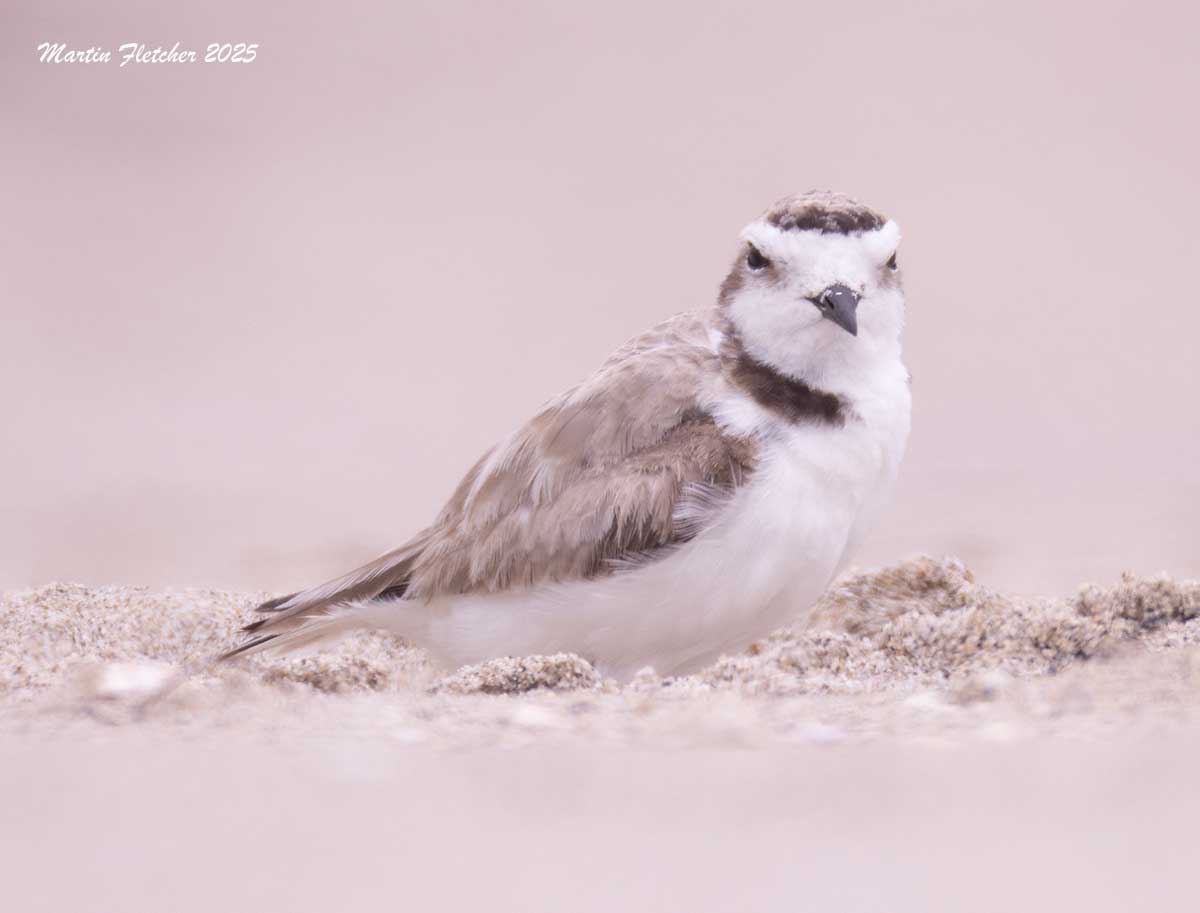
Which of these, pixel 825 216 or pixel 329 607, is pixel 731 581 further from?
pixel 329 607

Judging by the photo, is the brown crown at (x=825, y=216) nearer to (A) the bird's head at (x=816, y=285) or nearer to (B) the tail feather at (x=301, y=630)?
(A) the bird's head at (x=816, y=285)

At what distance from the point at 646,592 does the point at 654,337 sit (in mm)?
909

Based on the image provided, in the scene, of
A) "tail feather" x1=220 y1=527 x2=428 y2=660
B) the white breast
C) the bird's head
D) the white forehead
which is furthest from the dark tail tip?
the white forehead

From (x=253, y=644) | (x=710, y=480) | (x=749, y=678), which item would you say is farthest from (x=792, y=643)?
(x=253, y=644)

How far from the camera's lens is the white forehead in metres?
4.61

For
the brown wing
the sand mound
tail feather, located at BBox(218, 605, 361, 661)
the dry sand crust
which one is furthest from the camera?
tail feather, located at BBox(218, 605, 361, 661)

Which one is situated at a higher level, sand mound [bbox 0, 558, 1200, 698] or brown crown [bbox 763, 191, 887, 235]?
brown crown [bbox 763, 191, 887, 235]

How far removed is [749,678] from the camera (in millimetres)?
4574

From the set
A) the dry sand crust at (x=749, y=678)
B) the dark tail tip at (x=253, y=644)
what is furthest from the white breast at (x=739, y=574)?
the dark tail tip at (x=253, y=644)

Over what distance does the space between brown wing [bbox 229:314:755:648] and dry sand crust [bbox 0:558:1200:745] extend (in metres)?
0.31

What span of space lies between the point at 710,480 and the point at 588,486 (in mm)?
398

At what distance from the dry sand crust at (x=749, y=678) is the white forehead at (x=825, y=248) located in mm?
1182

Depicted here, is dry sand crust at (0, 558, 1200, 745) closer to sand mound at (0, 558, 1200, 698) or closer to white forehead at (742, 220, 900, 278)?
sand mound at (0, 558, 1200, 698)

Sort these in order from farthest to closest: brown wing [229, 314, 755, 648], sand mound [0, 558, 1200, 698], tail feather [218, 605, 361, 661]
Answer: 1. tail feather [218, 605, 361, 661]
2. brown wing [229, 314, 755, 648]
3. sand mound [0, 558, 1200, 698]
